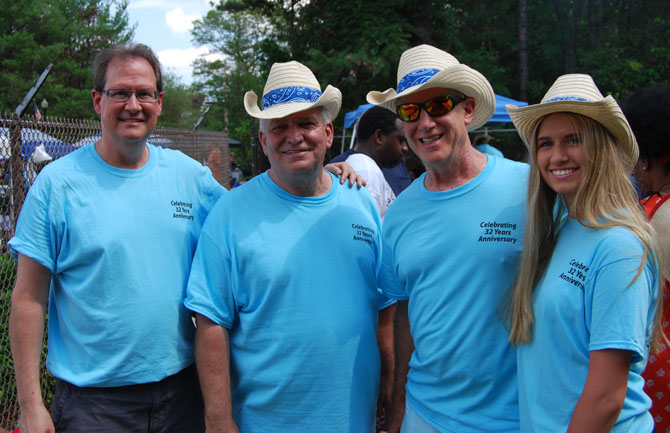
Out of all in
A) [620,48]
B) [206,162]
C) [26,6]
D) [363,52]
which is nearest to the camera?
[206,162]

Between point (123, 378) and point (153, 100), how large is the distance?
131 cm

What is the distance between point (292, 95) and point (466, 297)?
121 centimetres

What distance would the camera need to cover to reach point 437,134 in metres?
2.35

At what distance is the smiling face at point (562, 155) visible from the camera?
1841mm

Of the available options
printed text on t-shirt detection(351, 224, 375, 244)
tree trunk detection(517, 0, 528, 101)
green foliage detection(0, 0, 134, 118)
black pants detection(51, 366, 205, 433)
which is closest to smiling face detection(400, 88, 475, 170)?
printed text on t-shirt detection(351, 224, 375, 244)

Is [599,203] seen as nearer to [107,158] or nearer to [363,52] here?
[107,158]

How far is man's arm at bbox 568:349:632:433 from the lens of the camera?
161 cm

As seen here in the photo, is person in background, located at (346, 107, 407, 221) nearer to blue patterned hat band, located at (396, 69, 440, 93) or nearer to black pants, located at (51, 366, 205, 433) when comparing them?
blue patterned hat band, located at (396, 69, 440, 93)

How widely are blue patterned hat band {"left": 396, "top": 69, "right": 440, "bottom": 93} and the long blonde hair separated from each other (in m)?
0.59

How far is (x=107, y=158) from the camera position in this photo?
8.25 feet

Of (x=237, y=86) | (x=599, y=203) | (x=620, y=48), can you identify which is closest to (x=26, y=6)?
(x=237, y=86)

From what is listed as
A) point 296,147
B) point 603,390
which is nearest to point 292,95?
point 296,147

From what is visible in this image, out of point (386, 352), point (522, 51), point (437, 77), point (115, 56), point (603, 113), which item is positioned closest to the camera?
point (603, 113)

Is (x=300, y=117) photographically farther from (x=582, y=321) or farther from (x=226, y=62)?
(x=226, y=62)
